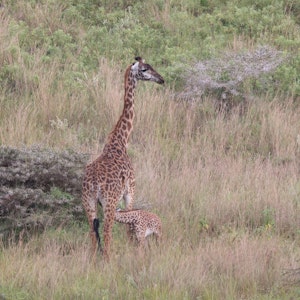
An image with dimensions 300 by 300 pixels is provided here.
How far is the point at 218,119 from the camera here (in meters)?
13.0

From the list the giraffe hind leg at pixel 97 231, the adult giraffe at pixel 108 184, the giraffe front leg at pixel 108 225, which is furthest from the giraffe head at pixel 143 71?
the giraffe hind leg at pixel 97 231

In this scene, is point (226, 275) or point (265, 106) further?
point (265, 106)

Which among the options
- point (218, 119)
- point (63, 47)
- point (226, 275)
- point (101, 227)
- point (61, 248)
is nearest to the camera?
point (226, 275)

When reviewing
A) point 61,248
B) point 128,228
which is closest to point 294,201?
point 128,228

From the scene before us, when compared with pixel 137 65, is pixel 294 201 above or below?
below

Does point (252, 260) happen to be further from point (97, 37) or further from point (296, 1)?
point (296, 1)

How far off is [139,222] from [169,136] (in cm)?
358

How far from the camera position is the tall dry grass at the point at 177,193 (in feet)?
26.3

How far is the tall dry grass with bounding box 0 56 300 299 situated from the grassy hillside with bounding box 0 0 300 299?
0.02 metres

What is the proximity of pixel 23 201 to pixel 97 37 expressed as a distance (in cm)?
656

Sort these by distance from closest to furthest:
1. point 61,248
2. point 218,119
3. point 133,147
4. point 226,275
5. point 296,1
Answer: point 226,275, point 61,248, point 133,147, point 218,119, point 296,1

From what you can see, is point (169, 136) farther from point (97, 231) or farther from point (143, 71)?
point (97, 231)

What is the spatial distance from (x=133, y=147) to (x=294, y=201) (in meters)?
2.66

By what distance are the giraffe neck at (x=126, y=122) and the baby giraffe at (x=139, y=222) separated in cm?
87
